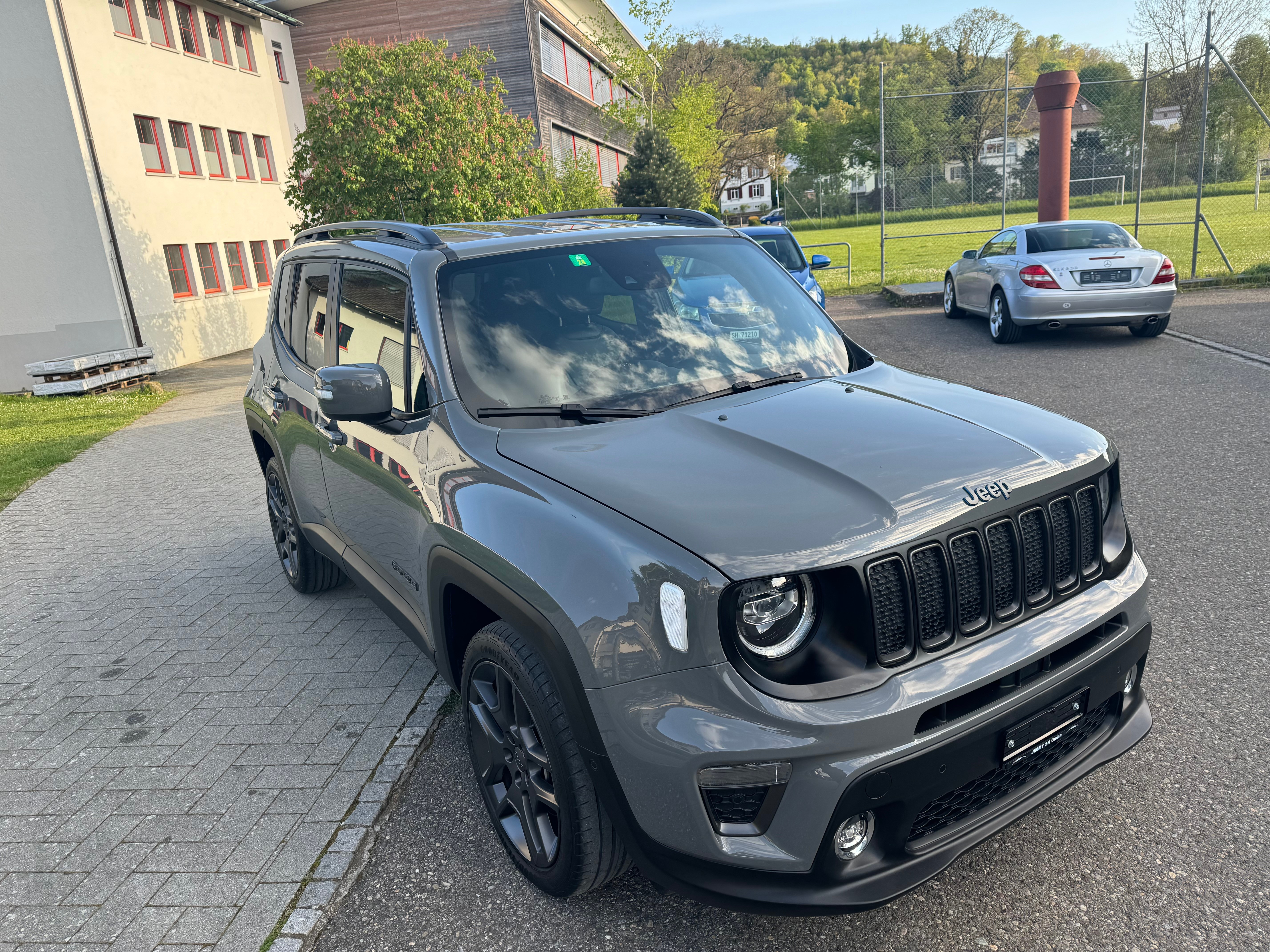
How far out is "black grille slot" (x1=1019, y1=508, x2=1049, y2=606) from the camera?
2500 millimetres

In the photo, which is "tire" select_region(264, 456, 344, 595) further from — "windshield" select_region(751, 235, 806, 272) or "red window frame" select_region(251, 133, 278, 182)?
"red window frame" select_region(251, 133, 278, 182)

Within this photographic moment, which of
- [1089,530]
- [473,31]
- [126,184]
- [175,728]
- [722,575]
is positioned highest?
[473,31]

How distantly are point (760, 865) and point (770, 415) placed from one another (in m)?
1.35

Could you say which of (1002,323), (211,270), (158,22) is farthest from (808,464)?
(158,22)

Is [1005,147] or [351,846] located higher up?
[1005,147]

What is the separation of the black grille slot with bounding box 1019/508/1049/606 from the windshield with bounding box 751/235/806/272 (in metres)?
10.5

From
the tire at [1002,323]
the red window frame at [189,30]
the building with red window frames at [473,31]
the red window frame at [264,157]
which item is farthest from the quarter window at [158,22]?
the tire at [1002,323]

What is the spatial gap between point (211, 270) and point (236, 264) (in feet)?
3.92

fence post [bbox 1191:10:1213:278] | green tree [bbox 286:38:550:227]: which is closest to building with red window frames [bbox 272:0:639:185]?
green tree [bbox 286:38:550:227]

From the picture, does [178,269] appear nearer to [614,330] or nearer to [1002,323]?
[1002,323]

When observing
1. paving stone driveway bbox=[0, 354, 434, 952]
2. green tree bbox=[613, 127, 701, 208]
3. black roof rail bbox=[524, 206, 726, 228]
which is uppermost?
green tree bbox=[613, 127, 701, 208]

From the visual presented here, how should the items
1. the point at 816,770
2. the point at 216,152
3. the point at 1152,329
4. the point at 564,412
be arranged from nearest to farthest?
1. the point at 816,770
2. the point at 564,412
3. the point at 1152,329
4. the point at 216,152

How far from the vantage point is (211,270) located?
2283cm

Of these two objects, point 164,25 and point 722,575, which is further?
point 164,25
